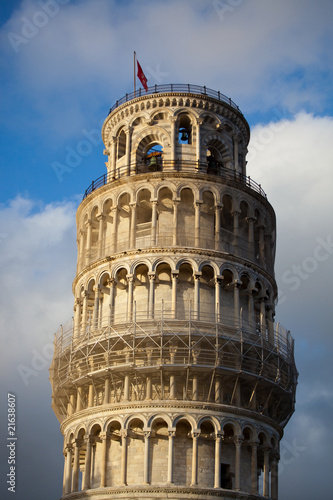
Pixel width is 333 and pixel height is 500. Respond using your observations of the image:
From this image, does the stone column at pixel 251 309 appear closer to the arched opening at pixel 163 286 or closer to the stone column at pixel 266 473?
the arched opening at pixel 163 286

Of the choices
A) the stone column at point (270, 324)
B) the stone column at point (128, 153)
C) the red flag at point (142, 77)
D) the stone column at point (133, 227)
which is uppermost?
the red flag at point (142, 77)

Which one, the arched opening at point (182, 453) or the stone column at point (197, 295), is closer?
the arched opening at point (182, 453)

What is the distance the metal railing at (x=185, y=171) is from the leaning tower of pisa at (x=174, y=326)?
101mm

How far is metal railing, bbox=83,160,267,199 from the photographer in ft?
184

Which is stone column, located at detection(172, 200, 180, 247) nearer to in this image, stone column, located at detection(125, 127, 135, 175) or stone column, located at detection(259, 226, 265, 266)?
stone column, located at detection(125, 127, 135, 175)

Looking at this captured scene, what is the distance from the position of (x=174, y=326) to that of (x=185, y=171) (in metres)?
11.2

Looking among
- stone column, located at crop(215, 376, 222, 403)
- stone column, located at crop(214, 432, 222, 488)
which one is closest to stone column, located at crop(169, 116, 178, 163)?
stone column, located at crop(215, 376, 222, 403)

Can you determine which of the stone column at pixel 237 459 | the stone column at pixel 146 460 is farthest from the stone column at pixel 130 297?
the stone column at pixel 237 459

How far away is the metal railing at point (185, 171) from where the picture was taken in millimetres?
56000

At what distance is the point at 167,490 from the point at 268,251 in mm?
18788

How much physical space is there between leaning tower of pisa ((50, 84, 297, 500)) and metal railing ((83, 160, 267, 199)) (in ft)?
0.33

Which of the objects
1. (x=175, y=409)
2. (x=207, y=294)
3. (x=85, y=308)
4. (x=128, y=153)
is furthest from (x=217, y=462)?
(x=128, y=153)

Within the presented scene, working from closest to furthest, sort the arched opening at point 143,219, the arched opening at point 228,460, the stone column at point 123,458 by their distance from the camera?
1. the stone column at point 123,458
2. the arched opening at point 228,460
3. the arched opening at point 143,219

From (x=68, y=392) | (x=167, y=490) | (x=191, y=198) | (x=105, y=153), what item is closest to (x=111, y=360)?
(x=68, y=392)
